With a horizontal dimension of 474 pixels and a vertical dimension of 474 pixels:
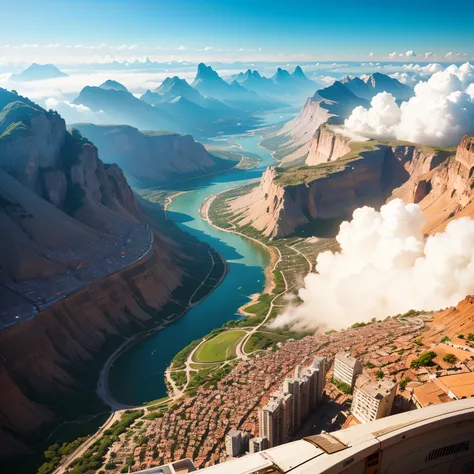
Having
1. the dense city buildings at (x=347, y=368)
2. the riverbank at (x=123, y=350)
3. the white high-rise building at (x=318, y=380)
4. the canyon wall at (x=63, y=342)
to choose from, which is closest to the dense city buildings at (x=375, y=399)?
the white high-rise building at (x=318, y=380)

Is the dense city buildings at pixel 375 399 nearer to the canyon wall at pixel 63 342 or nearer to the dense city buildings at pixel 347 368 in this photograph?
the dense city buildings at pixel 347 368

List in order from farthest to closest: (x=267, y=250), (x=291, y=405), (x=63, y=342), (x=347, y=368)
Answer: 1. (x=267, y=250)
2. (x=63, y=342)
3. (x=347, y=368)
4. (x=291, y=405)

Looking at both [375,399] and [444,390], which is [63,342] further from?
[444,390]

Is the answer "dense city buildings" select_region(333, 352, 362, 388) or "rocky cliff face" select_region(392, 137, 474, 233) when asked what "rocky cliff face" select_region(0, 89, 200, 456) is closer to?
"dense city buildings" select_region(333, 352, 362, 388)

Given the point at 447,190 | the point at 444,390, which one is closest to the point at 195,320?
the point at 444,390

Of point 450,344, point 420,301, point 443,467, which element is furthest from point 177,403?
point 420,301

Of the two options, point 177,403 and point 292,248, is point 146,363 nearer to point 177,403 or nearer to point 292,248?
point 177,403
